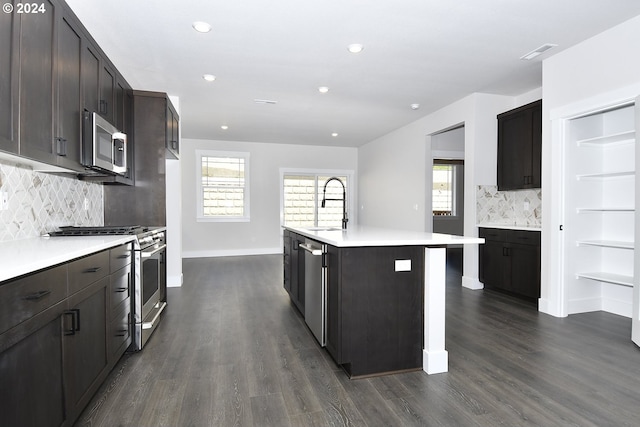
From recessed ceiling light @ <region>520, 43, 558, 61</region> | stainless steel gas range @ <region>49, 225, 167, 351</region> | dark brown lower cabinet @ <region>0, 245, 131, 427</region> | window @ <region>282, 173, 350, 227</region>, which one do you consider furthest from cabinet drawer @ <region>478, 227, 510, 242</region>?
window @ <region>282, 173, 350, 227</region>

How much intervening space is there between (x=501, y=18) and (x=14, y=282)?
3530 millimetres

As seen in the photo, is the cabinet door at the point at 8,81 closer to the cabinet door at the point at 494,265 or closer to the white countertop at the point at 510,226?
the white countertop at the point at 510,226

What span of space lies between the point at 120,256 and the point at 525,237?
4.14 meters

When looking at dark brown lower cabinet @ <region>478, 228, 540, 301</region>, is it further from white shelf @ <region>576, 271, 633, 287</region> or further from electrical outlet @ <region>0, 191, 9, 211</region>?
electrical outlet @ <region>0, 191, 9, 211</region>

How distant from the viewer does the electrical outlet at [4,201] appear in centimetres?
218

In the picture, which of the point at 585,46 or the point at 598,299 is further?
the point at 598,299

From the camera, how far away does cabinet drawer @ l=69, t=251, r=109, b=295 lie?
1.68 meters

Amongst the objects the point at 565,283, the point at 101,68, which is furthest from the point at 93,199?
the point at 565,283

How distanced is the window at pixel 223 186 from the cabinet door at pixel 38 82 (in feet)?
19.3

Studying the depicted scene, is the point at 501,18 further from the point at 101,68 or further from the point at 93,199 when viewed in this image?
the point at 93,199

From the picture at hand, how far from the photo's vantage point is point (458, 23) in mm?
2953

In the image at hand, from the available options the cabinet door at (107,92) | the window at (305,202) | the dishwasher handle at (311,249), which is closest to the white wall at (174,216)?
the cabinet door at (107,92)

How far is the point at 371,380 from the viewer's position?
7.48ft

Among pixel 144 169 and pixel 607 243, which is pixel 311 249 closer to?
pixel 144 169
